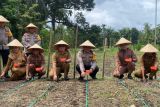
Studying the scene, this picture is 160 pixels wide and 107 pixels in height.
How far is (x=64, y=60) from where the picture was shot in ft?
28.9

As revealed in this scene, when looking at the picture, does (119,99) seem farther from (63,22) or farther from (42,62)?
(63,22)

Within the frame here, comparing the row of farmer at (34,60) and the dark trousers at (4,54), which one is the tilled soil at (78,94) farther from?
the dark trousers at (4,54)

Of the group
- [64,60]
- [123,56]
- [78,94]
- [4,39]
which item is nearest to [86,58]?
[64,60]

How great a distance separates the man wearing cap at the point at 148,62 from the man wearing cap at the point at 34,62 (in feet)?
7.28

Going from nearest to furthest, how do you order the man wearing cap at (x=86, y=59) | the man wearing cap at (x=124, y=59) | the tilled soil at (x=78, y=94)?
1. the tilled soil at (x=78, y=94)
2. the man wearing cap at (x=86, y=59)
3. the man wearing cap at (x=124, y=59)

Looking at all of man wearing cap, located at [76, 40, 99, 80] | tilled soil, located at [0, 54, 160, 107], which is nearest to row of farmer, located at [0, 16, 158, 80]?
man wearing cap, located at [76, 40, 99, 80]

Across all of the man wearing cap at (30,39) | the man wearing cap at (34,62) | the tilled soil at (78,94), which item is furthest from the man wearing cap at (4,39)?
the tilled soil at (78,94)

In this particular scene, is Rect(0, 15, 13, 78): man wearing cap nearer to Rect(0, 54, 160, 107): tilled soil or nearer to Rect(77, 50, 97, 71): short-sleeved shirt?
Rect(0, 54, 160, 107): tilled soil

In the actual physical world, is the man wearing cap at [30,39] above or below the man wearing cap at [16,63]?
above

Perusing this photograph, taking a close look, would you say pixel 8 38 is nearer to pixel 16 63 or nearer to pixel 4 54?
pixel 4 54

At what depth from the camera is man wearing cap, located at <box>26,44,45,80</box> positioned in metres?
8.95

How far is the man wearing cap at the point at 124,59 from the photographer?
905 centimetres

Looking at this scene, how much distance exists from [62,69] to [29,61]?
0.76 m

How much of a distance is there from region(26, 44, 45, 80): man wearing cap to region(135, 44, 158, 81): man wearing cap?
2.22 meters
